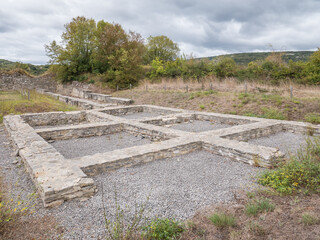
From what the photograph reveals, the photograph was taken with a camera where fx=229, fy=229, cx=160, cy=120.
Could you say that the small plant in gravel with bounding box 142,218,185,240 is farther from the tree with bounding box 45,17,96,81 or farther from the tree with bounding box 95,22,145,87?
the tree with bounding box 45,17,96,81

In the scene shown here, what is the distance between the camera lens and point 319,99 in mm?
10320

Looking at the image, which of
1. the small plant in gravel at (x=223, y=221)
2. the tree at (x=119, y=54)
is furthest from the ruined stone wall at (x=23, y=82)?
the small plant in gravel at (x=223, y=221)

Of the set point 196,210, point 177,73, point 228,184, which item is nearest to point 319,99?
point 228,184

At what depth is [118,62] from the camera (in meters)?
23.8

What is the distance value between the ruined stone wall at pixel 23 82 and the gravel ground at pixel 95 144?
2480 centimetres

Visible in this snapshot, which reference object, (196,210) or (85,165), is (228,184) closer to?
(196,210)

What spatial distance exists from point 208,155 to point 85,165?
284 centimetres

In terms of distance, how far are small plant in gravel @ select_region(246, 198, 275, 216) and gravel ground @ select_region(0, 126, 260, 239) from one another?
457mm

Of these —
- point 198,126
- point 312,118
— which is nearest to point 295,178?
point 198,126

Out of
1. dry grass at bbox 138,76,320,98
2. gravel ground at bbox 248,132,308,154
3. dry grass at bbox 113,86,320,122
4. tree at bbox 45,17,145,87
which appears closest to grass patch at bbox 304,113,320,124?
dry grass at bbox 113,86,320,122

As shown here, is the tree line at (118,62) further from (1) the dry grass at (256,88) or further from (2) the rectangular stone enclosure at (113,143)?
(2) the rectangular stone enclosure at (113,143)

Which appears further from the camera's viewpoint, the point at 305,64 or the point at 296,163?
the point at 305,64

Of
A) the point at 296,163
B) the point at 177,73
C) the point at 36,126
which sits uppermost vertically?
the point at 177,73

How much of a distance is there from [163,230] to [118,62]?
2272cm
